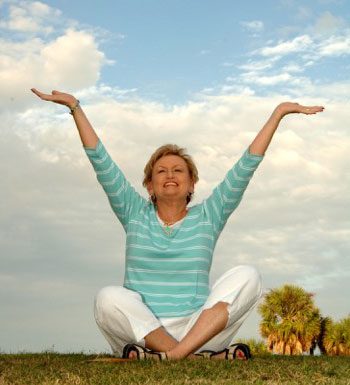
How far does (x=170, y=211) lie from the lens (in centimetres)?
661

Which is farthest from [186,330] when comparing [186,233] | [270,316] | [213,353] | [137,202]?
[270,316]

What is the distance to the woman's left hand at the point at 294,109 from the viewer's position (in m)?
6.43

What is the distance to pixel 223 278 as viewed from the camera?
6.28 meters

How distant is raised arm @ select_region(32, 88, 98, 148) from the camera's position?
6.55 meters

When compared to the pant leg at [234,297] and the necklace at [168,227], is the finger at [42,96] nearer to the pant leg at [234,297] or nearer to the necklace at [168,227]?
the necklace at [168,227]

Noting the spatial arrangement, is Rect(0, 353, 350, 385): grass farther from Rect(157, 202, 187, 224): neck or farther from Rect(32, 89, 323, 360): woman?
Rect(157, 202, 187, 224): neck

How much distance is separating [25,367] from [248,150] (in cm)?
256

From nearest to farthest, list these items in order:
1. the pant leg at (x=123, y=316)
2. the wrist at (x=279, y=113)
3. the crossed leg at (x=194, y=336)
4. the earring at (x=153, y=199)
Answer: the crossed leg at (x=194, y=336) → the pant leg at (x=123, y=316) → the wrist at (x=279, y=113) → the earring at (x=153, y=199)

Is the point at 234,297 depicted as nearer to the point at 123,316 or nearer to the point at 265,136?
the point at 123,316

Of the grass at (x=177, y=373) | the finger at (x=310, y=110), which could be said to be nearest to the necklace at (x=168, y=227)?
the grass at (x=177, y=373)

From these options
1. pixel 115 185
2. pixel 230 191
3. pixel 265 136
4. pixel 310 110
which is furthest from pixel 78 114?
pixel 310 110

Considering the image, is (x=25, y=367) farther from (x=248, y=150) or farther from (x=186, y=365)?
(x=248, y=150)

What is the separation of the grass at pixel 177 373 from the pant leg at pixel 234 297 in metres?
0.47

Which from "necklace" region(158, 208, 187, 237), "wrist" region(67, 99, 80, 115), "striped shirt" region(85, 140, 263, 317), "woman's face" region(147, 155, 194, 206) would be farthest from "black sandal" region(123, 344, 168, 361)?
"wrist" region(67, 99, 80, 115)
